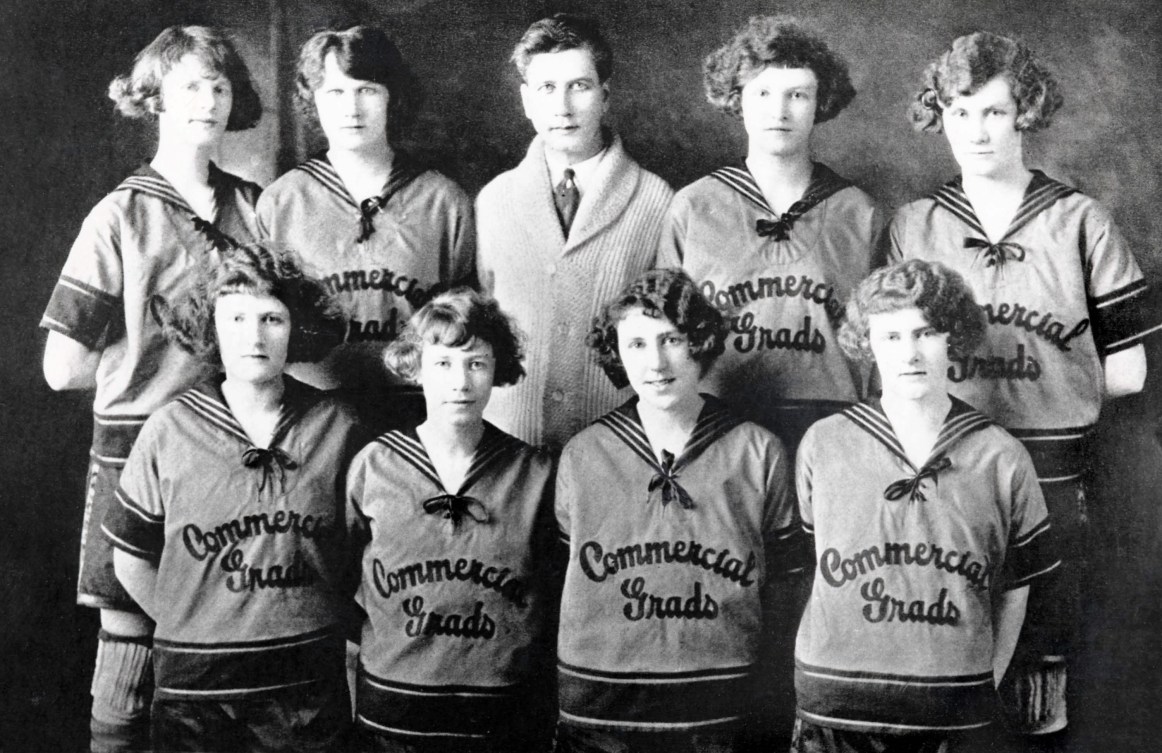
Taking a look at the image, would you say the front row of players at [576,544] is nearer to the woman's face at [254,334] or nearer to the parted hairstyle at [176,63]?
the woman's face at [254,334]

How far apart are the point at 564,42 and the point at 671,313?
539 millimetres

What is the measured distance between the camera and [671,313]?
2055 millimetres

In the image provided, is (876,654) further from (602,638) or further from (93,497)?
(93,497)

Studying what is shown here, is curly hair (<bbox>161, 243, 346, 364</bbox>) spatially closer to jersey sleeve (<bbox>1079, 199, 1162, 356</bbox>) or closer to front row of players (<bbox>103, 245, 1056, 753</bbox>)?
front row of players (<bbox>103, 245, 1056, 753</bbox>)

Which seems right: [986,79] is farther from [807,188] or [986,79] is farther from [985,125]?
[807,188]

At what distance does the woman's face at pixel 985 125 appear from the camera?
212 centimetres

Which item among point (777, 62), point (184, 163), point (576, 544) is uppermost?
point (777, 62)

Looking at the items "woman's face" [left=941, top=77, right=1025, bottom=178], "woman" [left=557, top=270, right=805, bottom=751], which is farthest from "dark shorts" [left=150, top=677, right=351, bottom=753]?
"woman's face" [left=941, top=77, right=1025, bottom=178]

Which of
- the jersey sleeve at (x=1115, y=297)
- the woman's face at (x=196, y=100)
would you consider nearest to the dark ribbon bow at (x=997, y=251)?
the jersey sleeve at (x=1115, y=297)

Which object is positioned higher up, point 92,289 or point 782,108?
point 782,108

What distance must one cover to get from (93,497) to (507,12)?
1.17 meters

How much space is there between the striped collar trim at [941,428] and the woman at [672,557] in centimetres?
15

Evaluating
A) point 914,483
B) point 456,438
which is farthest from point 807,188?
point 456,438

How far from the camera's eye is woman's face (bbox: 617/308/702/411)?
2.06 m
